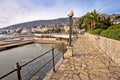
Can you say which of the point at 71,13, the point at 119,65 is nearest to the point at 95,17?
the point at 71,13

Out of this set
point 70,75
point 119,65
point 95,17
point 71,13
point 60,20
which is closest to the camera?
point 70,75

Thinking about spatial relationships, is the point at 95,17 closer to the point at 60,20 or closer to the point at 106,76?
the point at 106,76

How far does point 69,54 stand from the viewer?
7.60 meters

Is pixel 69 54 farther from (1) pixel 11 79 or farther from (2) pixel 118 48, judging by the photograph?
(1) pixel 11 79

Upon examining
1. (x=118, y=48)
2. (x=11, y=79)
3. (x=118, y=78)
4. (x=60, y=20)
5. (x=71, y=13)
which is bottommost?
(x=11, y=79)

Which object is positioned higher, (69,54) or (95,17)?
(95,17)

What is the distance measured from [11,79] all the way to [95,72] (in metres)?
6.08

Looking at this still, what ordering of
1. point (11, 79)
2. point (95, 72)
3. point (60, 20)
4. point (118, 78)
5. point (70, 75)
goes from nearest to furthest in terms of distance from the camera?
point (118, 78) → point (70, 75) → point (95, 72) → point (11, 79) → point (60, 20)

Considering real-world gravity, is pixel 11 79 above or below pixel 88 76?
below

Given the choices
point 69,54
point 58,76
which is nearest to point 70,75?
point 58,76

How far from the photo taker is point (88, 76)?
4.40 m

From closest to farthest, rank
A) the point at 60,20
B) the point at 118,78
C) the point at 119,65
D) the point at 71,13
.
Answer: the point at 118,78, the point at 119,65, the point at 71,13, the point at 60,20

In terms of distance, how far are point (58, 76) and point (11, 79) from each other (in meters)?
5.39

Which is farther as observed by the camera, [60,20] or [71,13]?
[60,20]
